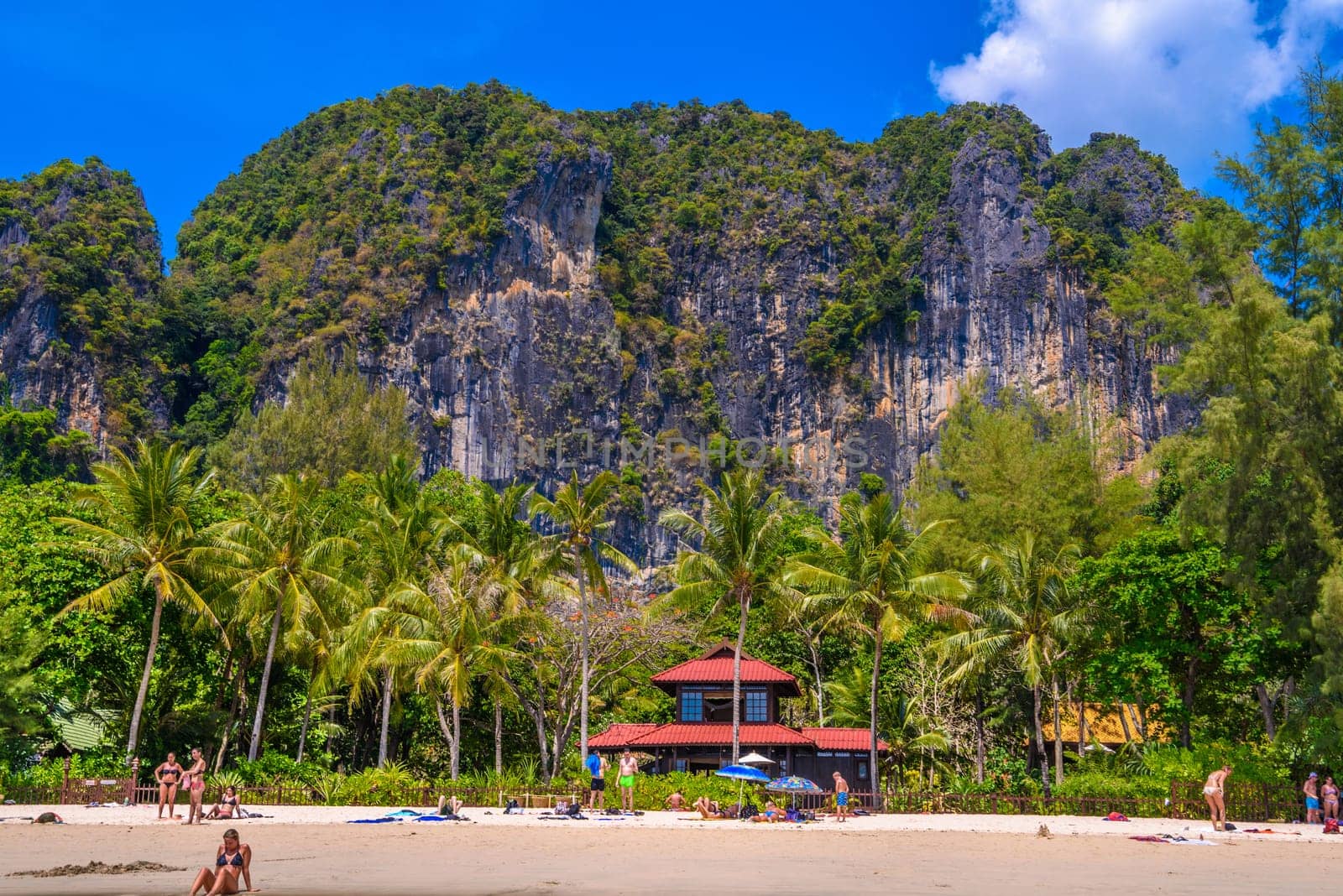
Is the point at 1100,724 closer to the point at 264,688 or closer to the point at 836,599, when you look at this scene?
the point at 836,599

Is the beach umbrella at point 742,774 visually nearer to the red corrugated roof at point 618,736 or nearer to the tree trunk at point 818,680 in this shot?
the red corrugated roof at point 618,736

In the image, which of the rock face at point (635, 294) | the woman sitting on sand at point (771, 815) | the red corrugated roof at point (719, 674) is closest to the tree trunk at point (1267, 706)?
the red corrugated roof at point (719, 674)

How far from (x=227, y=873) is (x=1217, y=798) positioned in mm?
18891

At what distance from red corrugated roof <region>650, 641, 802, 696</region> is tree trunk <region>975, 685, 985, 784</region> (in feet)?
20.4

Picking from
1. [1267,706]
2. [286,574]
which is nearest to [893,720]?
[1267,706]

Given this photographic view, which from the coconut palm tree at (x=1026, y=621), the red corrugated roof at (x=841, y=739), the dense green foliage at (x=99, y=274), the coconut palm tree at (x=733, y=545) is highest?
the dense green foliage at (x=99, y=274)

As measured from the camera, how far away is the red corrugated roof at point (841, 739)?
112ft

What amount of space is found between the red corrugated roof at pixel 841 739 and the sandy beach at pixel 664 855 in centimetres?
824

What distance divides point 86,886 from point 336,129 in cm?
12394

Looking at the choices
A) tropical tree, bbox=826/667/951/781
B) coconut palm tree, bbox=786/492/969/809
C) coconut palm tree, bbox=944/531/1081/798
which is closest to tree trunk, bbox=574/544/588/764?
coconut palm tree, bbox=786/492/969/809

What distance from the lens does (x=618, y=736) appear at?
3450cm

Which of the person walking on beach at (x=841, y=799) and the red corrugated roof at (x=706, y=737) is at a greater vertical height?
the red corrugated roof at (x=706, y=737)

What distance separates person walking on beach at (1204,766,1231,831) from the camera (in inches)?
907

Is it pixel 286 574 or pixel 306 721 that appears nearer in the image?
pixel 286 574
